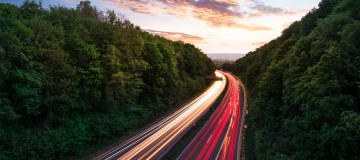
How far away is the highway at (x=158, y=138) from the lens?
3869 cm

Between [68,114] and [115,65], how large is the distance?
41.2 feet

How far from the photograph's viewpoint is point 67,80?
1543 inches

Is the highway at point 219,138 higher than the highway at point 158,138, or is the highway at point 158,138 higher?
the highway at point 158,138

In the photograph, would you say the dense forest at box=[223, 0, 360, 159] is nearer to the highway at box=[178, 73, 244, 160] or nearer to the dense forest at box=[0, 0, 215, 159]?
the highway at box=[178, 73, 244, 160]

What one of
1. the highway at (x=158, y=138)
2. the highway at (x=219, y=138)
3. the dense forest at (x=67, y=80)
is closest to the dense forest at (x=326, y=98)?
the highway at (x=219, y=138)

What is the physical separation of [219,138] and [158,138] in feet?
35.1

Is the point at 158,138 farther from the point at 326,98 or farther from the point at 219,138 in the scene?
the point at 326,98

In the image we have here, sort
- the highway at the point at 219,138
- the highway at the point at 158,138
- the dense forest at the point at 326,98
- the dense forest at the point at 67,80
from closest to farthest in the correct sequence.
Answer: the dense forest at the point at 326,98
the dense forest at the point at 67,80
the highway at the point at 158,138
the highway at the point at 219,138

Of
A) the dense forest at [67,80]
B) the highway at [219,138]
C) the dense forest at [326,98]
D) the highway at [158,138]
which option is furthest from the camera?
the highway at [219,138]

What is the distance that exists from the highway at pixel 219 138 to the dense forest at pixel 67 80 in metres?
12.5

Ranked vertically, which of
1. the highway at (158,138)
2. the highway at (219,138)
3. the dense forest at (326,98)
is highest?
the dense forest at (326,98)

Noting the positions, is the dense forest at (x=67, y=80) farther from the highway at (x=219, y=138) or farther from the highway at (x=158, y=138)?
the highway at (x=219, y=138)

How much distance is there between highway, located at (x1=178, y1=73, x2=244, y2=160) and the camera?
41.3m

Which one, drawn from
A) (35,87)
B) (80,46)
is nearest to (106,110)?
(80,46)
